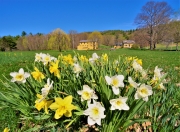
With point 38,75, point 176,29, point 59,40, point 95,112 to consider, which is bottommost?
point 95,112

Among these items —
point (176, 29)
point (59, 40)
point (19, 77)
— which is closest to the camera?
point (19, 77)

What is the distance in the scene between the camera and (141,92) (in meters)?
1.23

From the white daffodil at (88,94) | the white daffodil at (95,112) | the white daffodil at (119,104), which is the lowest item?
the white daffodil at (95,112)

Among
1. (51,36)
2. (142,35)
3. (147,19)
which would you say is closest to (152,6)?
(147,19)

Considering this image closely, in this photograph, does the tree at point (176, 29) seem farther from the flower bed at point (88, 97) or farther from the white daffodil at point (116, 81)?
the white daffodil at point (116, 81)

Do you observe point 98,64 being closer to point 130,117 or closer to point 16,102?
point 130,117

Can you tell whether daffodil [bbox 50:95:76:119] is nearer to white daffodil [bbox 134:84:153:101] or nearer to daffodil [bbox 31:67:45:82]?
white daffodil [bbox 134:84:153:101]

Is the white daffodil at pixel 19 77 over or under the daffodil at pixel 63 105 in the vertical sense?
over

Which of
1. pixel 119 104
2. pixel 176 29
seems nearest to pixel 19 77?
pixel 119 104

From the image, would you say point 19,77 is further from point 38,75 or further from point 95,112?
point 95,112

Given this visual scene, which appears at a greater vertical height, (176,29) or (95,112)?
(176,29)

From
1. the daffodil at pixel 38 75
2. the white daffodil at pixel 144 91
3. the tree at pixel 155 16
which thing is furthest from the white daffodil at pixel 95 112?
the tree at pixel 155 16

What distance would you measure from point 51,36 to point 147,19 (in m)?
21.4

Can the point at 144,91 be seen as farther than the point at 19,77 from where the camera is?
No
